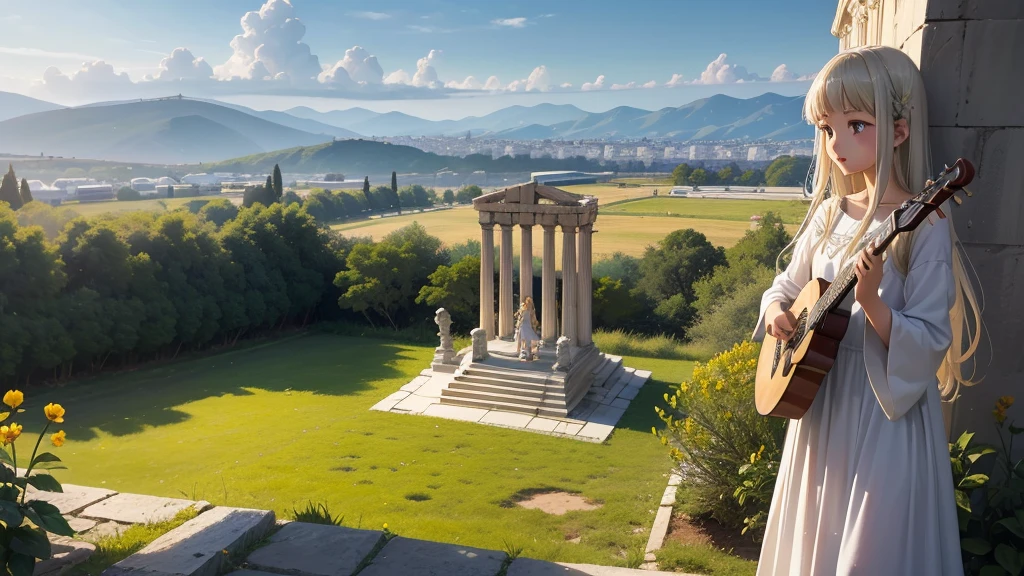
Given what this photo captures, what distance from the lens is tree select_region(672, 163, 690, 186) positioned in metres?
75.0

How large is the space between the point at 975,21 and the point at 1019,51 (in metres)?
0.28

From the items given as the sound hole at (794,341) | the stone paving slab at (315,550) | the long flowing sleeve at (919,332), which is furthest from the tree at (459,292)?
the long flowing sleeve at (919,332)

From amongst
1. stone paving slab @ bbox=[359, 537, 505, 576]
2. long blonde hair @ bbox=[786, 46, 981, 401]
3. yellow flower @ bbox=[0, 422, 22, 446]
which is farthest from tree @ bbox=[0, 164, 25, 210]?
long blonde hair @ bbox=[786, 46, 981, 401]

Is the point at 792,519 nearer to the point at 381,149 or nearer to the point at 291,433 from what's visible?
the point at 291,433

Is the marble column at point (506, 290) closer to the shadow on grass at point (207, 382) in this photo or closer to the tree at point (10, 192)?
the shadow on grass at point (207, 382)

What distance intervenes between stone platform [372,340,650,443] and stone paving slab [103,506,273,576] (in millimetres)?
11072

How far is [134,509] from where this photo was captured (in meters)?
6.54

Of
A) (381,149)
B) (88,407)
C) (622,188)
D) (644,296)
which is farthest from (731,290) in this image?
(381,149)

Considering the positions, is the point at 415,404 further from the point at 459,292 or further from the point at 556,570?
the point at 556,570

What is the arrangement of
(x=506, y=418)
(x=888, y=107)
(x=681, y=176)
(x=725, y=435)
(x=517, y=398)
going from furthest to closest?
(x=681, y=176)
(x=517, y=398)
(x=506, y=418)
(x=725, y=435)
(x=888, y=107)

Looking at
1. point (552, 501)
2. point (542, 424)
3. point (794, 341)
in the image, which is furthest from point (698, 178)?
point (794, 341)

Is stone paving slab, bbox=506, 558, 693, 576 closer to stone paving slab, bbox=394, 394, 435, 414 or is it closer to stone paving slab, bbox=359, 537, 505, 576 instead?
stone paving slab, bbox=359, 537, 505, 576

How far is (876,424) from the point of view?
10.7 ft

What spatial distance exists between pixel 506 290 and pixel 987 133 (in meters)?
16.8
